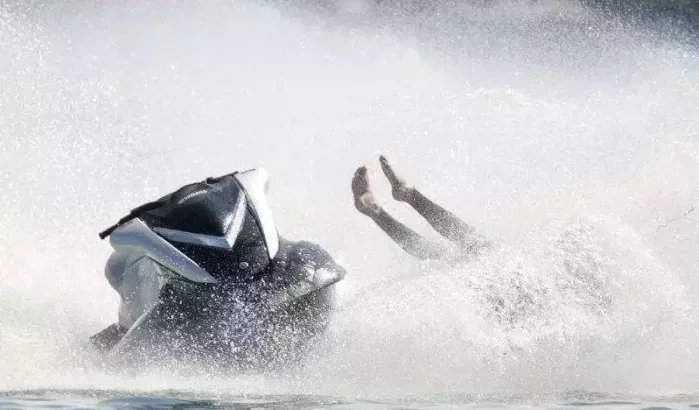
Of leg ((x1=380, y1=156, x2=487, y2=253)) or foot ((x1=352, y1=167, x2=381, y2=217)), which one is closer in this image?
leg ((x1=380, y1=156, x2=487, y2=253))

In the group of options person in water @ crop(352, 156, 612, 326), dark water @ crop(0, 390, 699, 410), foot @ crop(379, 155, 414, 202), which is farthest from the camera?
foot @ crop(379, 155, 414, 202)

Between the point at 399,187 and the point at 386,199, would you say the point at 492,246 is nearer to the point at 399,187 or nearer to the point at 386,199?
the point at 399,187

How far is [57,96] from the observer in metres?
19.2

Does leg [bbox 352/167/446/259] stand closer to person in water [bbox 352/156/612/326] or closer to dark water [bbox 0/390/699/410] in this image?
person in water [bbox 352/156/612/326]

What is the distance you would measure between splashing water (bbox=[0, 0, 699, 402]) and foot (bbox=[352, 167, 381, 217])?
56 centimetres

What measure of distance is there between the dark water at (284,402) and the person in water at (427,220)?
202cm

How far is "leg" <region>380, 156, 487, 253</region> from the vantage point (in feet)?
28.5

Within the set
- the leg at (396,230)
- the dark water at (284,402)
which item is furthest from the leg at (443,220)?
the dark water at (284,402)

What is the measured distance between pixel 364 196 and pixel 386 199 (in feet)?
13.7

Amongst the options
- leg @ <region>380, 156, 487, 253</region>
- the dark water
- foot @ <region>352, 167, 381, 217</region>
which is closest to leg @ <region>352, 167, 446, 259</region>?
foot @ <region>352, 167, 381, 217</region>

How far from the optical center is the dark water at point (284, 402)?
6.17 m

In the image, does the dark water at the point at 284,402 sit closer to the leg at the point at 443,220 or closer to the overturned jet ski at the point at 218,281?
the overturned jet ski at the point at 218,281

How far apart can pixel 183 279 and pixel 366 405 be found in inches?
55.6

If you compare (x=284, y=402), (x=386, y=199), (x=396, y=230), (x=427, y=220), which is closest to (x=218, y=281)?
(x=284, y=402)
